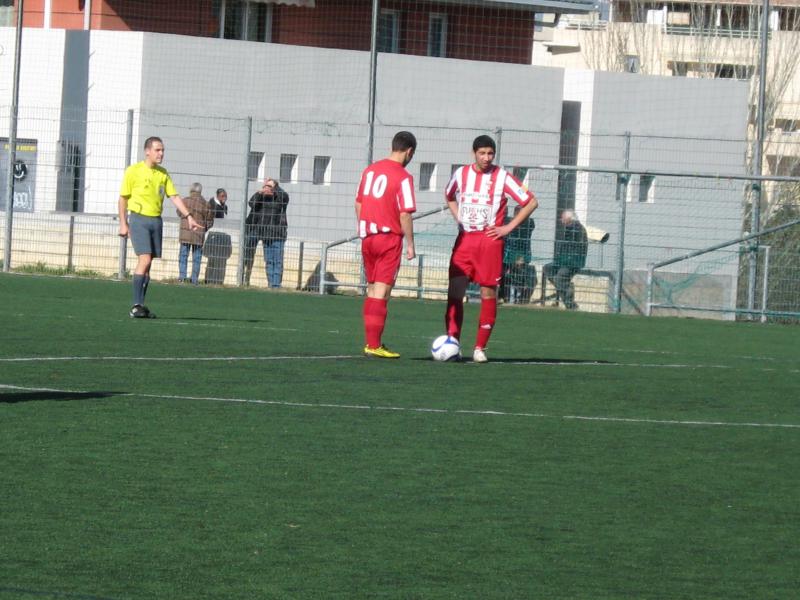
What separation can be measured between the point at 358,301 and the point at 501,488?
49.2 ft

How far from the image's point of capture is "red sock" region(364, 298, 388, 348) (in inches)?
488

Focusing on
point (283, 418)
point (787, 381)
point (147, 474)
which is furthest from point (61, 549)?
point (787, 381)

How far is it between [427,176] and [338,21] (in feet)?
26.6

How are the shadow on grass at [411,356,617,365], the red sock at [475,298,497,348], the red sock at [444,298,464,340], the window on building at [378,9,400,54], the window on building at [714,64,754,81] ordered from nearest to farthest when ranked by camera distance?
the red sock at [444,298,464,340] → the red sock at [475,298,497,348] → the shadow on grass at [411,356,617,365] → the window on building at [378,9,400,54] → the window on building at [714,64,754,81]

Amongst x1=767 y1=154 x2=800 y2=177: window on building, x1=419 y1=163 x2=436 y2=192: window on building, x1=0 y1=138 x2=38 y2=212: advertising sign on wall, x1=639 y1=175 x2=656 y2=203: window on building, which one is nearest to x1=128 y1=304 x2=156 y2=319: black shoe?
x1=639 y1=175 x2=656 y2=203: window on building

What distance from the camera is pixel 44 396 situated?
9344mm

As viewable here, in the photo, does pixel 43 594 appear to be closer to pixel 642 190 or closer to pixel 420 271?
pixel 420 271

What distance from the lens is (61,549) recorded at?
547 centimetres

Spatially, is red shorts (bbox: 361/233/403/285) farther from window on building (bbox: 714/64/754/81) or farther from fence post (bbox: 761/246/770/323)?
window on building (bbox: 714/64/754/81)

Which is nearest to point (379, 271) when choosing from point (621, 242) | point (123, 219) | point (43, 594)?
point (123, 219)

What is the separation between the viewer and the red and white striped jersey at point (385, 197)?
12.3 metres

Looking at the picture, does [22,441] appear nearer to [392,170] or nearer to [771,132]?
[392,170]

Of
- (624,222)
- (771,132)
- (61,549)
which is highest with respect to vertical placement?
(771,132)

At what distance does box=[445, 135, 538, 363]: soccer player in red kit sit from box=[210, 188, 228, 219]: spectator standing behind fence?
1251cm
